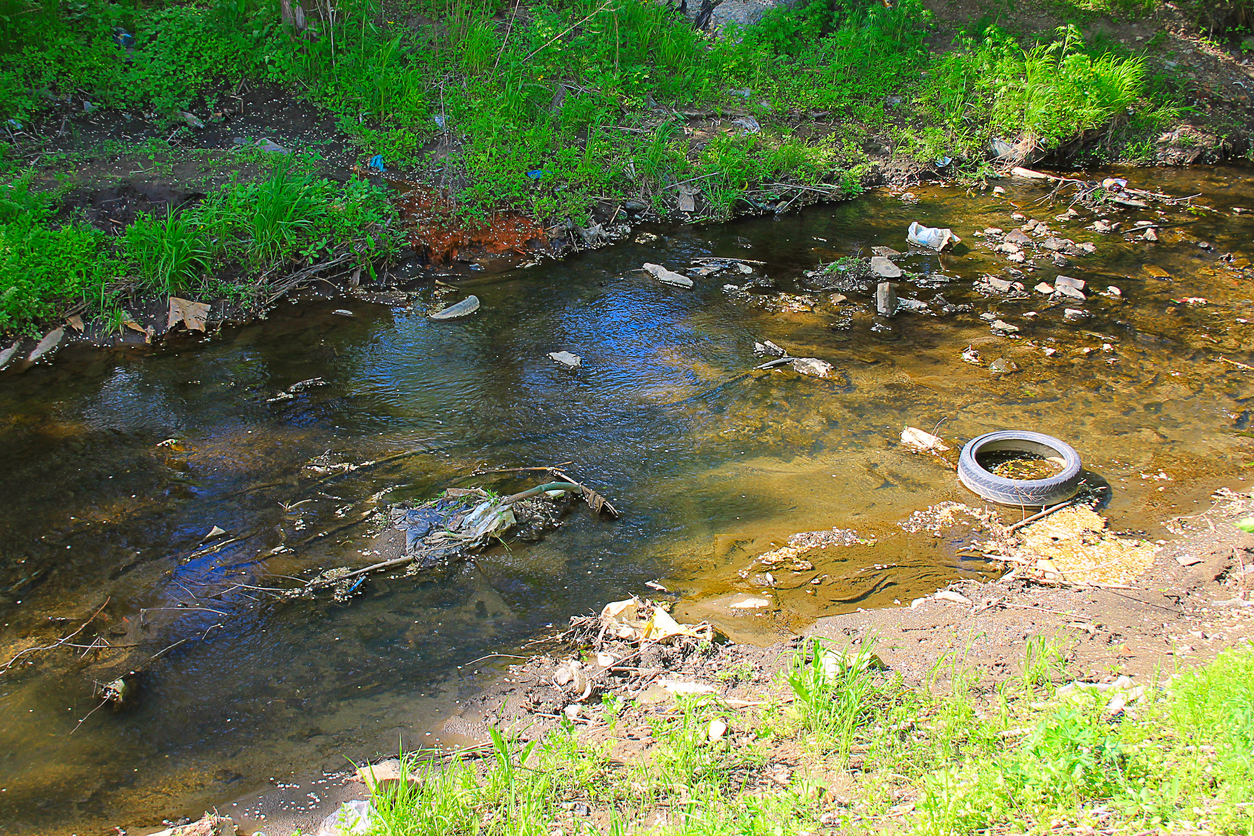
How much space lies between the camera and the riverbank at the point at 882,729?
84.7 inches

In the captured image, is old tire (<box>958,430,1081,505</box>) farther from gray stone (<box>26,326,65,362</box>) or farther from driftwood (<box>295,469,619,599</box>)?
gray stone (<box>26,326,65,362</box>)

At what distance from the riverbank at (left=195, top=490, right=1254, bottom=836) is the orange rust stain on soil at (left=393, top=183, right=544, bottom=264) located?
5411mm

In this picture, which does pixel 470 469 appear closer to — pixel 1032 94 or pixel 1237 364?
pixel 1237 364

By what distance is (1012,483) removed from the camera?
4309 mm

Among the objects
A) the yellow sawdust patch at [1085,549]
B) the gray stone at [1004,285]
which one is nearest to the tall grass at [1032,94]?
the gray stone at [1004,285]

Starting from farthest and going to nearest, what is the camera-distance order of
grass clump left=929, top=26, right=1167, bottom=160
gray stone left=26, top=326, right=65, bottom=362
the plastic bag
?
grass clump left=929, top=26, right=1167, bottom=160
the plastic bag
gray stone left=26, top=326, right=65, bottom=362

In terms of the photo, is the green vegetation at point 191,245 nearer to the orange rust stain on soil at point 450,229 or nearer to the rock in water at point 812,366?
the orange rust stain on soil at point 450,229

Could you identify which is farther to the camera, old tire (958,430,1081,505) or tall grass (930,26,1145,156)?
tall grass (930,26,1145,156)

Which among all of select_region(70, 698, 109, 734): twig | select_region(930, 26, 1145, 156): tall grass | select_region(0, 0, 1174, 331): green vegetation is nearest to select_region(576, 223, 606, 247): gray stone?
select_region(0, 0, 1174, 331): green vegetation

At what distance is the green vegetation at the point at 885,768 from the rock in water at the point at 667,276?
5248 millimetres

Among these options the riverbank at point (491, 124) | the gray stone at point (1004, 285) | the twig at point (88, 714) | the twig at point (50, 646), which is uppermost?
the riverbank at point (491, 124)

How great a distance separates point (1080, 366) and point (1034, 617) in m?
3.63

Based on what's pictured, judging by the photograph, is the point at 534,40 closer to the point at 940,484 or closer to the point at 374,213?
the point at 374,213

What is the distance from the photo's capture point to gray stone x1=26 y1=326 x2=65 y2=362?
5812 millimetres
